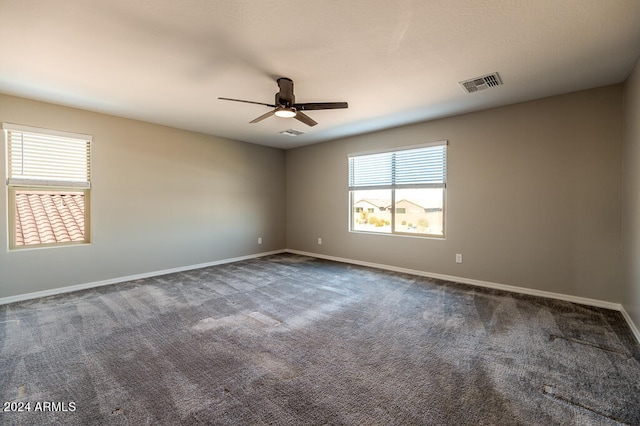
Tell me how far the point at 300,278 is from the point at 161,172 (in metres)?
3.07

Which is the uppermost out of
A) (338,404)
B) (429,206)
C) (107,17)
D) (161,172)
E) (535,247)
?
(107,17)

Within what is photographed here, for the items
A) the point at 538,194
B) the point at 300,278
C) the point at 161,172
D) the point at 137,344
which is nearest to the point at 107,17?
the point at 137,344

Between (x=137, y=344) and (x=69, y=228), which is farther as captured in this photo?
(x=69, y=228)

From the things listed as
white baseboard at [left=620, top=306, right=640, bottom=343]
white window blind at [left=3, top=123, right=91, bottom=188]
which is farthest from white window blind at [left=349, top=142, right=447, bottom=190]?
white window blind at [left=3, top=123, right=91, bottom=188]

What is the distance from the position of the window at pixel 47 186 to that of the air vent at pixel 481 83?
207 inches

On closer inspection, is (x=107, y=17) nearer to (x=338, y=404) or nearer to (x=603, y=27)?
(x=338, y=404)

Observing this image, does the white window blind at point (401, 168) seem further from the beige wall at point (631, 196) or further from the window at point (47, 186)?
Answer: the window at point (47, 186)

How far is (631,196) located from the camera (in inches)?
108

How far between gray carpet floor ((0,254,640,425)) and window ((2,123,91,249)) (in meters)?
0.96

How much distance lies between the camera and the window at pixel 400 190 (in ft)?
14.9

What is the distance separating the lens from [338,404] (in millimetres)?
1701

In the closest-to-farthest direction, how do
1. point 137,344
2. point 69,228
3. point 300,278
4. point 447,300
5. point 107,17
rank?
point 107,17 → point 137,344 → point 447,300 → point 69,228 → point 300,278

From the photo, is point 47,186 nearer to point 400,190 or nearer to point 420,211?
point 400,190

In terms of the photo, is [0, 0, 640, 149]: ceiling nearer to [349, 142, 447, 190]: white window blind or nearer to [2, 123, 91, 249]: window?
[2, 123, 91, 249]: window
